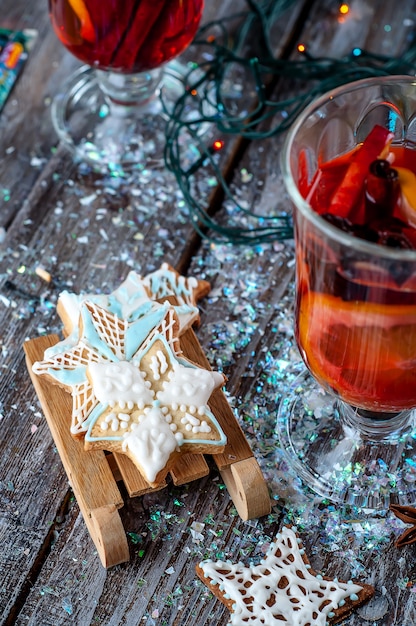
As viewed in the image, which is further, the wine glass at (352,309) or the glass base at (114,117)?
the glass base at (114,117)

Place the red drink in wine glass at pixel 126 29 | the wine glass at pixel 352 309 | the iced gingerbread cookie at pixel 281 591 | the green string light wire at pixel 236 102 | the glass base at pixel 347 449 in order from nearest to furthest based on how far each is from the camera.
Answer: the wine glass at pixel 352 309 < the iced gingerbread cookie at pixel 281 591 < the glass base at pixel 347 449 < the red drink in wine glass at pixel 126 29 < the green string light wire at pixel 236 102

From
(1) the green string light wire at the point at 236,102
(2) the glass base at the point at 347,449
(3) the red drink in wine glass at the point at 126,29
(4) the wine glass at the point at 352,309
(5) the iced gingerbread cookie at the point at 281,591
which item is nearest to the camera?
(4) the wine glass at the point at 352,309

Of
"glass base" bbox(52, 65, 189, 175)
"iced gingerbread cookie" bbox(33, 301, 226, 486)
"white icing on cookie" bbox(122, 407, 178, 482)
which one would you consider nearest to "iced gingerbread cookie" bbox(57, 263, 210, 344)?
"iced gingerbread cookie" bbox(33, 301, 226, 486)

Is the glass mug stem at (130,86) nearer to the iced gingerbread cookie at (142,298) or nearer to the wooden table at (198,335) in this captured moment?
the wooden table at (198,335)

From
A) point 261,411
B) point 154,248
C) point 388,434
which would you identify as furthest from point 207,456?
point 154,248

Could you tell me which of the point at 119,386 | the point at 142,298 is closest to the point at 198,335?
the point at 142,298

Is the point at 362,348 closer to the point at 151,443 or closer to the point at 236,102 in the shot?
the point at 151,443

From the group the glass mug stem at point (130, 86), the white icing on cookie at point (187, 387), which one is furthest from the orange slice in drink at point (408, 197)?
the glass mug stem at point (130, 86)
